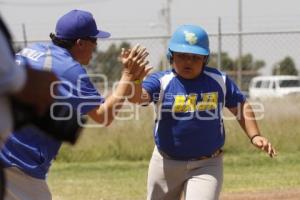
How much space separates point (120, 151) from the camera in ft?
38.1

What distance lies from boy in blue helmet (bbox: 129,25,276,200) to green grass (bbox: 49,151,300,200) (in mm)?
2905

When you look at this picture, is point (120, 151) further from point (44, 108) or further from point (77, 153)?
point (44, 108)

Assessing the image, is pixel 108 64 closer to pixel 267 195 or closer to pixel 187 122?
pixel 267 195

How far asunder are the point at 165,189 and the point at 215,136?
1.74 ft

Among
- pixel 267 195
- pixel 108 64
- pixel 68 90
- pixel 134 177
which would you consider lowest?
pixel 134 177

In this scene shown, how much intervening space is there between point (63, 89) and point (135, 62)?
444 mm

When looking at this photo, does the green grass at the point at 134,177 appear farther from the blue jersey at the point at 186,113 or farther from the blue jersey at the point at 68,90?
the blue jersey at the point at 68,90

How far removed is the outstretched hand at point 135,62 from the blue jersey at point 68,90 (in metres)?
0.25

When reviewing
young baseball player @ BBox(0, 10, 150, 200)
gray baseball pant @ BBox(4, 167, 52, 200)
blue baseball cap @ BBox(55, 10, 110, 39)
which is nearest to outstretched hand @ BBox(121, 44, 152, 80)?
young baseball player @ BBox(0, 10, 150, 200)

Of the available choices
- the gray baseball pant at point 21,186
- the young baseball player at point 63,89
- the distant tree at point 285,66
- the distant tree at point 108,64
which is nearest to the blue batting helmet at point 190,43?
the young baseball player at point 63,89

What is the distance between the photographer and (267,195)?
8297 mm

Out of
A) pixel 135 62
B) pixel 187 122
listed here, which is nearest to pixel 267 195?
pixel 187 122

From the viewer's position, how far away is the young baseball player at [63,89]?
396 cm

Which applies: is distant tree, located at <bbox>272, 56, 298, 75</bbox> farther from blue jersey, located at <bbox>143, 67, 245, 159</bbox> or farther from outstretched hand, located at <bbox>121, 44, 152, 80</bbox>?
outstretched hand, located at <bbox>121, 44, 152, 80</bbox>
